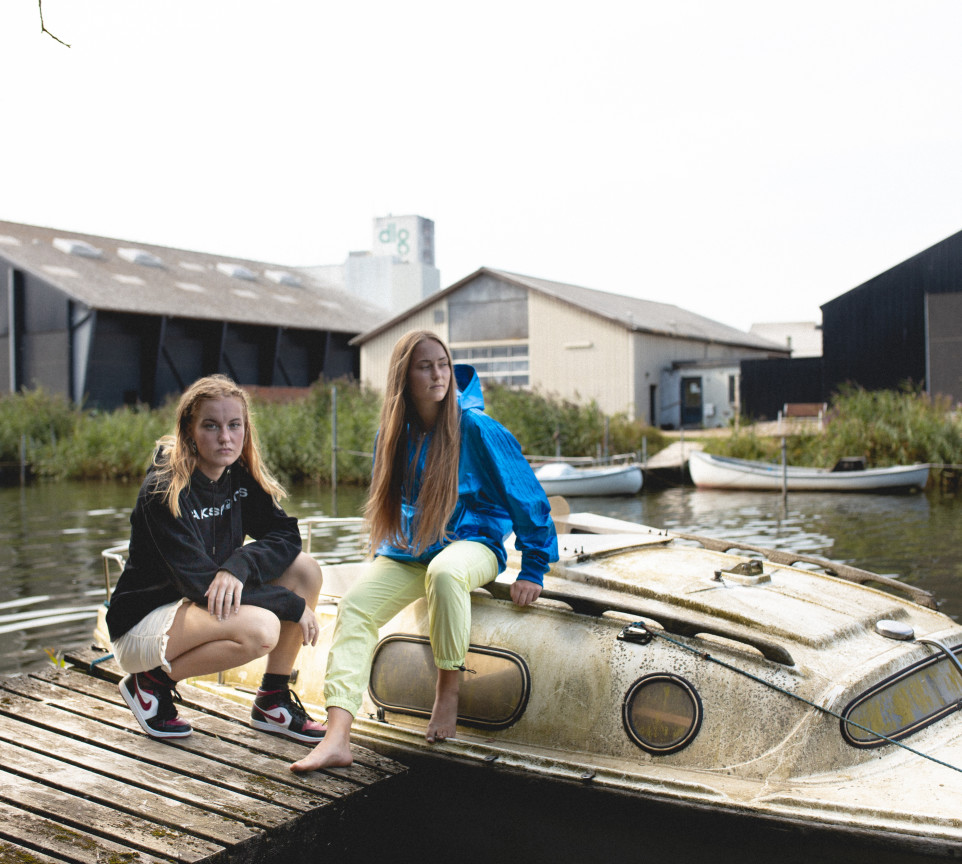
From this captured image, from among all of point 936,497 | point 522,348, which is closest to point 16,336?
point 522,348

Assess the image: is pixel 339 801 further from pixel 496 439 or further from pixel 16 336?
pixel 16 336

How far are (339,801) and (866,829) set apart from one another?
6.65 ft

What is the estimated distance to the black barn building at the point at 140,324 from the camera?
3616 centimetres

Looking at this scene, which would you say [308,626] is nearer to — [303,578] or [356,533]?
[303,578]

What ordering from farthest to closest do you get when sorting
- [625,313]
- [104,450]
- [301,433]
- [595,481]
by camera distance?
[625,313]
[104,450]
[301,433]
[595,481]

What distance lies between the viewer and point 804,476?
73.7 ft

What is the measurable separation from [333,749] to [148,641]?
93 cm

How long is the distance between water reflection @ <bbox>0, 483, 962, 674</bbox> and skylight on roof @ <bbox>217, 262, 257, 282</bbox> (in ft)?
70.3

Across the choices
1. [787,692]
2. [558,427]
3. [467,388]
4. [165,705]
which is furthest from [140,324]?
[787,692]

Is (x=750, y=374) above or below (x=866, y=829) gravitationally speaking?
above

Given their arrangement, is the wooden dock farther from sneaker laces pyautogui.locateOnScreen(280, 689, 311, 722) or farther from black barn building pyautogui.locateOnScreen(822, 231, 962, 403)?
black barn building pyautogui.locateOnScreen(822, 231, 962, 403)

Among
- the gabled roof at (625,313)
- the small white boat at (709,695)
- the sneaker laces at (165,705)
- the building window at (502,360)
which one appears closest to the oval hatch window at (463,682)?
the small white boat at (709,695)

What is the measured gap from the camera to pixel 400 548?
4.58m

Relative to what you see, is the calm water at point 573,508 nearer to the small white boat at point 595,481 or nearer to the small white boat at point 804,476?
the small white boat at point 595,481
